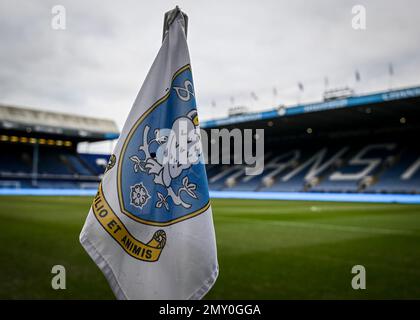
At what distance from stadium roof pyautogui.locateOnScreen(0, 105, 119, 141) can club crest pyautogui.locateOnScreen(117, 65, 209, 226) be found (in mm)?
41993

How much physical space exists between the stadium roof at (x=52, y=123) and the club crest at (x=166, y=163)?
4199 centimetres

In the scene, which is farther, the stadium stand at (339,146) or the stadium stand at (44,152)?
the stadium stand at (44,152)

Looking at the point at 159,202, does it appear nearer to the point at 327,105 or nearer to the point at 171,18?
the point at 171,18

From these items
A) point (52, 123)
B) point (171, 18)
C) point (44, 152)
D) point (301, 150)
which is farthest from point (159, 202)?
point (52, 123)

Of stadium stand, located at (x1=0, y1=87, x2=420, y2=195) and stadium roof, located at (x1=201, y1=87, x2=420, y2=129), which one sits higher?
stadium roof, located at (x1=201, y1=87, x2=420, y2=129)

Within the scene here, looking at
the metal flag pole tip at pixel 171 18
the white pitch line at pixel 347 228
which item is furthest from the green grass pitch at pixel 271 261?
the metal flag pole tip at pixel 171 18

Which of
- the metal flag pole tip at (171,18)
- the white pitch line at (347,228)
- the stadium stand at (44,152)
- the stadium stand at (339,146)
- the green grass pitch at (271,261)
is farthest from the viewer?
the stadium stand at (44,152)

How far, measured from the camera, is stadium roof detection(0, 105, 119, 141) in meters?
40.4

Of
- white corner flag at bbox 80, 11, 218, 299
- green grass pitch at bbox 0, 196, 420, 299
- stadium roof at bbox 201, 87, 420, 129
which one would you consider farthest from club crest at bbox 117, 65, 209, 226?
stadium roof at bbox 201, 87, 420, 129

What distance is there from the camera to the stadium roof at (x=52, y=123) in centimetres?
4038

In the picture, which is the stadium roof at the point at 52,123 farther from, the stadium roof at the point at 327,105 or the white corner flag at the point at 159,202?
the white corner flag at the point at 159,202

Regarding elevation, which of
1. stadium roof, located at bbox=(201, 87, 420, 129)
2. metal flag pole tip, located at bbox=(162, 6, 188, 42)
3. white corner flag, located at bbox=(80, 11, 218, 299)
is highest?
stadium roof, located at bbox=(201, 87, 420, 129)

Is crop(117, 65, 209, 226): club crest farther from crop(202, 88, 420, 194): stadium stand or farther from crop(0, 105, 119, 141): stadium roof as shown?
crop(0, 105, 119, 141): stadium roof
